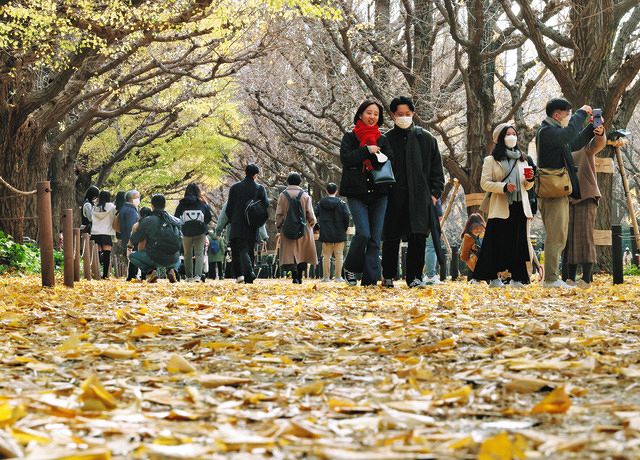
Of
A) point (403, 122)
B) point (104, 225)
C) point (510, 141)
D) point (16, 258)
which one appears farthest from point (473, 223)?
point (16, 258)

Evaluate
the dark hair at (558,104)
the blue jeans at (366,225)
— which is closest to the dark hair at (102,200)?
the blue jeans at (366,225)

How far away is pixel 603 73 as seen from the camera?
47.9 ft

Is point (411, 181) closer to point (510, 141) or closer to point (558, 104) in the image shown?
point (510, 141)

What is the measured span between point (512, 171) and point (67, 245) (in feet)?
18.0

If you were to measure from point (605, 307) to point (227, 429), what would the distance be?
5139mm

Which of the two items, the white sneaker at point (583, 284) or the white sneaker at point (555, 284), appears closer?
the white sneaker at point (555, 284)

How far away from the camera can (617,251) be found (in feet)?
36.1

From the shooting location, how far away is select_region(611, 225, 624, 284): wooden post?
418 inches

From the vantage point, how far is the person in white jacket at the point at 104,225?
1825 cm

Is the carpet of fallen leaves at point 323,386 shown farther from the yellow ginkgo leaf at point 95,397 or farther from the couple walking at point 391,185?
the couple walking at point 391,185

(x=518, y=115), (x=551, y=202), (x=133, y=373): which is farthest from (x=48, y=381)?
(x=518, y=115)

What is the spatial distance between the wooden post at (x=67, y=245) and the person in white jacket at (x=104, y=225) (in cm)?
628

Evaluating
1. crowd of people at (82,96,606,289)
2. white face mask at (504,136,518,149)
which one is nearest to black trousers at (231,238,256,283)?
crowd of people at (82,96,606,289)

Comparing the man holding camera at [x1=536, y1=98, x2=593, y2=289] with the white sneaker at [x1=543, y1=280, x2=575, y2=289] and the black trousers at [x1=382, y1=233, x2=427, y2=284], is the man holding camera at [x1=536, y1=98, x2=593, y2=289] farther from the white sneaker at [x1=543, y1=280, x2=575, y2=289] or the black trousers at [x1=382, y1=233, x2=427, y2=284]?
the black trousers at [x1=382, y1=233, x2=427, y2=284]
